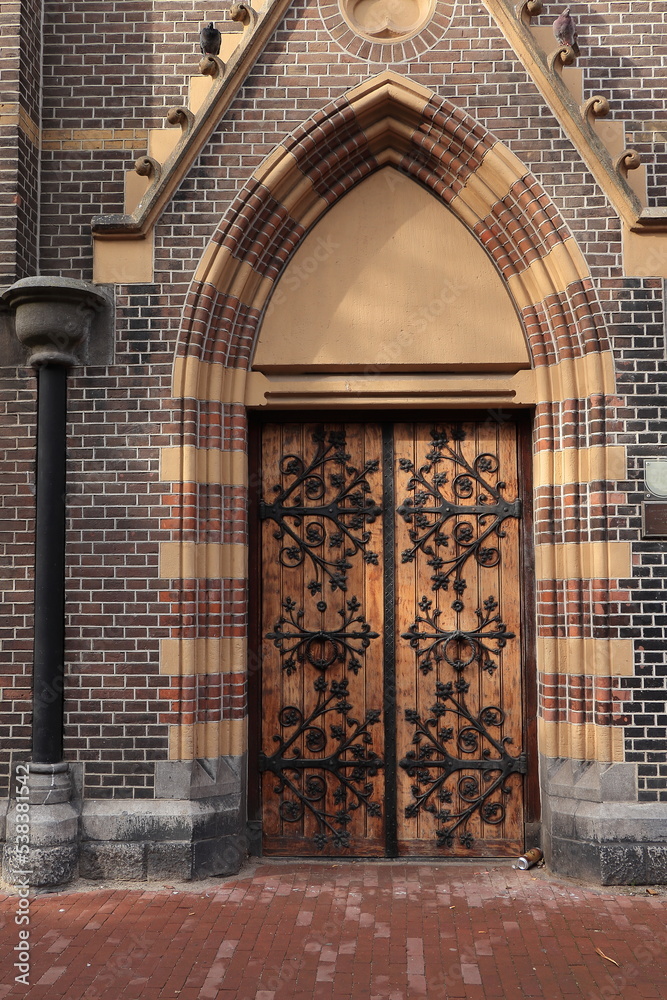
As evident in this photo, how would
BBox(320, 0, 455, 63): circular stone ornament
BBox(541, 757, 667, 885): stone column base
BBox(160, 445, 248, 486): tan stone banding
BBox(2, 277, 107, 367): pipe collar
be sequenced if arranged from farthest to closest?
BBox(320, 0, 455, 63): circular stone ornament → BBox(160, 445, 248, 486): tan stone banding → BBox(2, 277, 107, 367): pipe collar → BBox(541, 757, 667, 885): stone column base

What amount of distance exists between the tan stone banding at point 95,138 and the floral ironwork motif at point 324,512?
2241mm

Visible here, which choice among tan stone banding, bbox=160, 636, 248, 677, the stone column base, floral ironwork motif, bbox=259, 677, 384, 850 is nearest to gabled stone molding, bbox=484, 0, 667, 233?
the stone column base

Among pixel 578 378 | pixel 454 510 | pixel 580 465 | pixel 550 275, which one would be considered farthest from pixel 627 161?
pixel 454 510

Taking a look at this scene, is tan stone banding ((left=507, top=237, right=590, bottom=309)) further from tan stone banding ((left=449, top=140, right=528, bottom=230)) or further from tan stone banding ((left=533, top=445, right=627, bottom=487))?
tan stone banding ((left=533, top=445, right=627, bottom=487))

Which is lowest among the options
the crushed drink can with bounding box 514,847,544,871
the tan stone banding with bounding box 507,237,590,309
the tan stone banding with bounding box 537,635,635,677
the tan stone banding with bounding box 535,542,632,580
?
the crushed drink can with bounding box 514,847,544,871

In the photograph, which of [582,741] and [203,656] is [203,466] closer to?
[203,656]

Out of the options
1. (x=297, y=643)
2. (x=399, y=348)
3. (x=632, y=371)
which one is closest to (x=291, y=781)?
(x=297, y=643)

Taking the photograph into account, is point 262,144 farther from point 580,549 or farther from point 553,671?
point 553,671

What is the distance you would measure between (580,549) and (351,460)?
5.12ft

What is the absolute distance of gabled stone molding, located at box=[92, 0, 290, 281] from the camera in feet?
17.2

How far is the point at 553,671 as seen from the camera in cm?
528

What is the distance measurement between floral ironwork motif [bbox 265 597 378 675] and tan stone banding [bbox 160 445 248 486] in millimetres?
896

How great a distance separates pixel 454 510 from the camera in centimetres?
559

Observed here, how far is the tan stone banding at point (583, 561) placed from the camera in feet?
16.8
